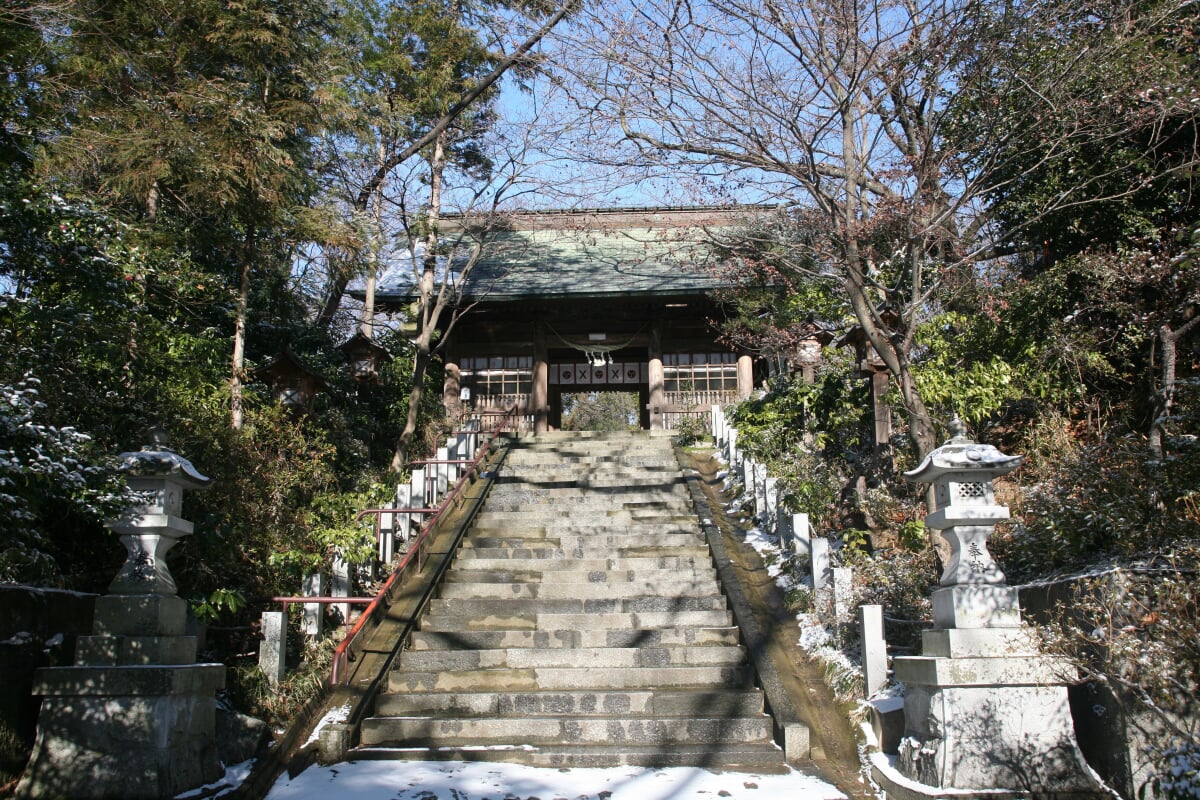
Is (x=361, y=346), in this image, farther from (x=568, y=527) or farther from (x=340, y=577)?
(x=340, y=577)

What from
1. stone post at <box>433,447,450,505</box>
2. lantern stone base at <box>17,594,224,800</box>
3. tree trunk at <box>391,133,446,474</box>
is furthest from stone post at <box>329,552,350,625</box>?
tree trunk at <box>391,133,446,474</box>

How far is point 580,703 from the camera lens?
6250 millimetres

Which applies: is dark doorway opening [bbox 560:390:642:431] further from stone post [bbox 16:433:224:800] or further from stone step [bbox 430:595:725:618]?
stone post [bbox 16:433:224:800]

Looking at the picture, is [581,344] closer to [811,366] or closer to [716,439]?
[716,439]

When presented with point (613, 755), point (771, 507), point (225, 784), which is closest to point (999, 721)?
point (613, 755)

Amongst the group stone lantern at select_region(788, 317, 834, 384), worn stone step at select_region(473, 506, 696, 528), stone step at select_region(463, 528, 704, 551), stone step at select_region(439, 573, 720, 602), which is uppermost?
stone lantern at select_region(788, 317, 834, 384)

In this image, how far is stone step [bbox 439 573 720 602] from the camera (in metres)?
7.88

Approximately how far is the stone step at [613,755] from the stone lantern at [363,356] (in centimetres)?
741

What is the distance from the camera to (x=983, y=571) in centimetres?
513

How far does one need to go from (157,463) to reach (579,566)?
169 inches

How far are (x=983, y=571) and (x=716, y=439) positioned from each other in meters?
9.13

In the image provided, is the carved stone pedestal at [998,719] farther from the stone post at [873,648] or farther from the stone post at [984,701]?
the stone post at [873,648]

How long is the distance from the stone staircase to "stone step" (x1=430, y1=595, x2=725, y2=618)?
1 cm

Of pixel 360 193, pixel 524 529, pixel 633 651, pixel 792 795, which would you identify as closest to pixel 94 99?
pixel 360 193
